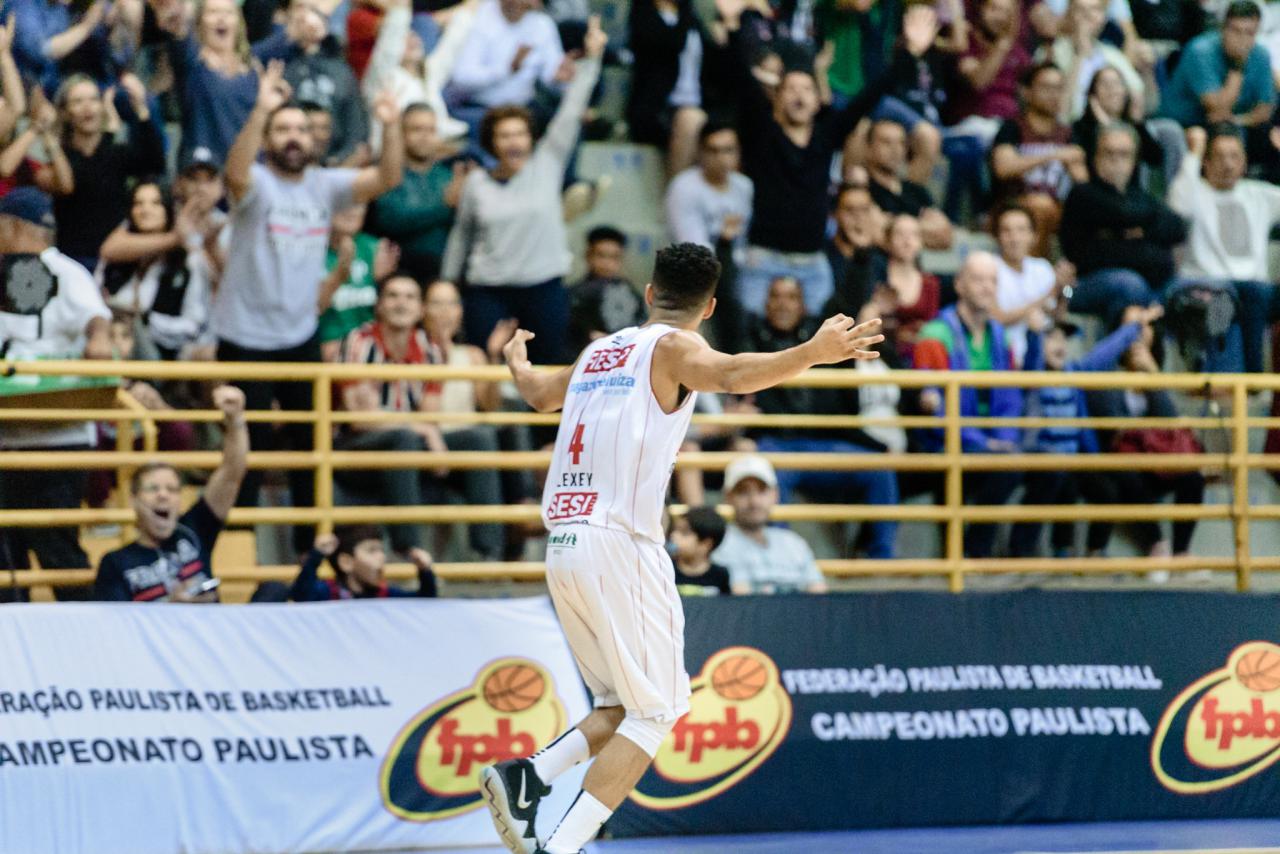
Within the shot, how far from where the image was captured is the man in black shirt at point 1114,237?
1393cm

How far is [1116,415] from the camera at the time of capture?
1284 centimetres

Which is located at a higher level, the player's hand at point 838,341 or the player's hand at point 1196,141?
the player's hand at point 1196,141

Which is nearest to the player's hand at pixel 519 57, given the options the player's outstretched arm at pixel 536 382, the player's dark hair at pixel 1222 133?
the player's dark hair at pixel 1222 133

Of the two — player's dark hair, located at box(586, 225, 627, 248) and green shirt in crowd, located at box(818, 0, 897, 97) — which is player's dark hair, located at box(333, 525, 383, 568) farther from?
green shirt in crowd, located at box(818, 0, 897, 97)

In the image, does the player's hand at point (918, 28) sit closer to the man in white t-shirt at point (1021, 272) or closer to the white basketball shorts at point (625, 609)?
the man in white t-shirt at point (1021, 272)

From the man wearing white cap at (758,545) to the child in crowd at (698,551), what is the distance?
236 mm

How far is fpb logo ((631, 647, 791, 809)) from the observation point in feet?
32.1

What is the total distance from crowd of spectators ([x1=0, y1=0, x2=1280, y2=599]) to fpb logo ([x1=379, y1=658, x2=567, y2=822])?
0.86 m

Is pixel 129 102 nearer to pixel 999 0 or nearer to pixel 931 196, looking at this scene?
pixel 931 196

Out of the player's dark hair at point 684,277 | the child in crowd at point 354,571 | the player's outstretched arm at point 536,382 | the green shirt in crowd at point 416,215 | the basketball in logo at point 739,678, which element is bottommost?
the basketball in logo at point 739,678

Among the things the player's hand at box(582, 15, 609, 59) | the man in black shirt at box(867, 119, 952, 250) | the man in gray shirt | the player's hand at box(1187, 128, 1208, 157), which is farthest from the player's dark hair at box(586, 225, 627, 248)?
the player's hand at box(1187, 128, 1208, 157)

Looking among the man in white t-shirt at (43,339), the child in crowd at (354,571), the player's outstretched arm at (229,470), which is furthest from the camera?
the man in white t-shirt at (43,339)

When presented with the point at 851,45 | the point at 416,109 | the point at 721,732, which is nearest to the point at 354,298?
the point at 416,109

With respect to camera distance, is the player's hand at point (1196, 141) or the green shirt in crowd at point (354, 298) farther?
the player's hand at point (1196, 141)
